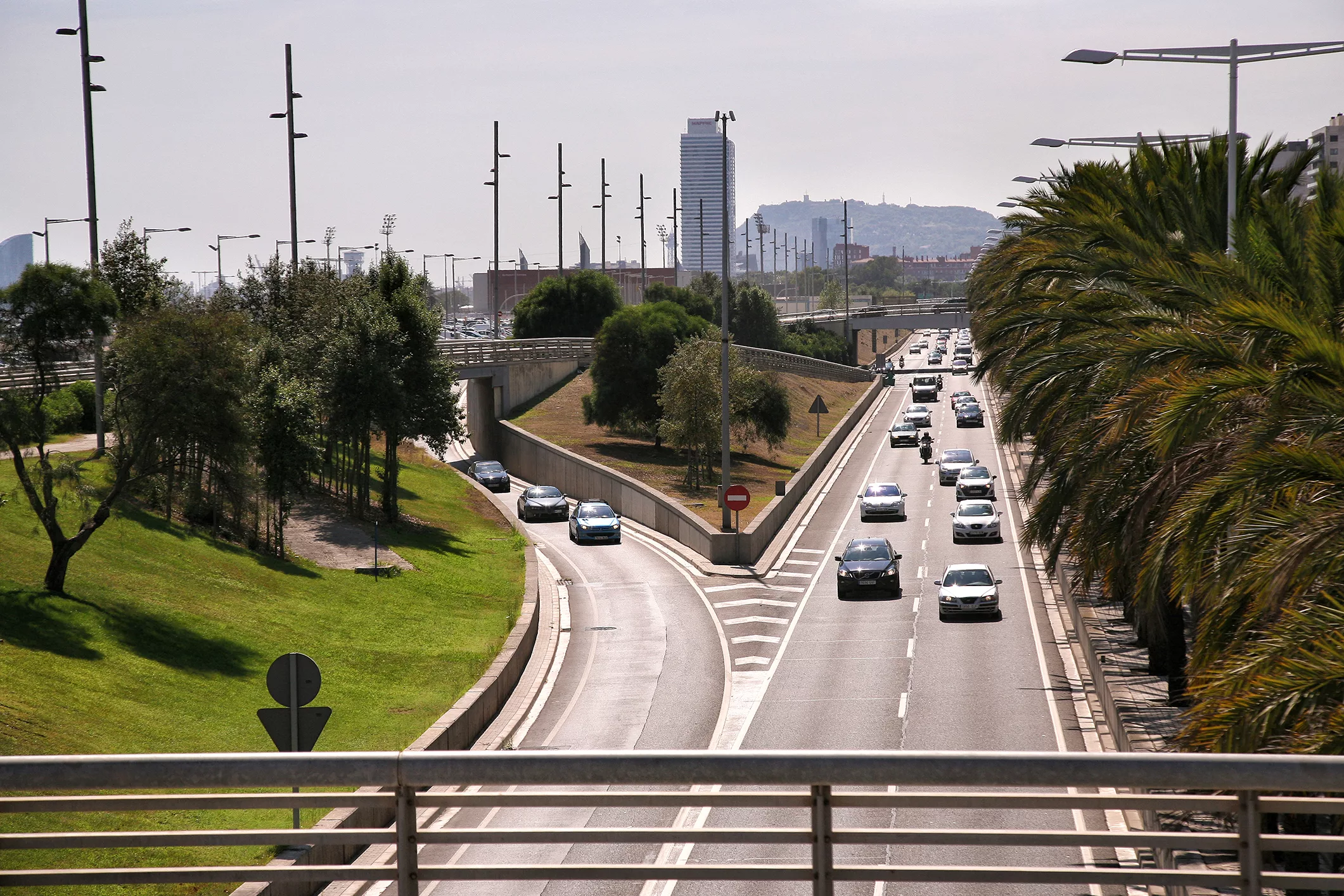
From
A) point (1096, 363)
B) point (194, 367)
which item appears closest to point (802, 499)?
point (194, 367)

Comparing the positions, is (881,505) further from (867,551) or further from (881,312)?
(881,312)

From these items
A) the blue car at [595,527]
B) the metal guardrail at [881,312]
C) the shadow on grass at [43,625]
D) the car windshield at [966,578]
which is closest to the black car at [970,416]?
the blue car at [595,527]

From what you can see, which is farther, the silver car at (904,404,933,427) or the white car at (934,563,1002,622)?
the silver car at (904,404,933,427)

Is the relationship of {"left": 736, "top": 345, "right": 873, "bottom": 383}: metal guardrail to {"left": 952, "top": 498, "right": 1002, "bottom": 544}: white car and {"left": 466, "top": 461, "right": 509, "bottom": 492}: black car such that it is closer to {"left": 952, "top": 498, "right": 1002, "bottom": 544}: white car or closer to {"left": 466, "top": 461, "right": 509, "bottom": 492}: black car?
Answer: {"left": 466, "top": 461, "right": 509, "bottom": 492}: black car

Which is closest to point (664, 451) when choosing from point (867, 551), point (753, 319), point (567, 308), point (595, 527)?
point (595, 527)

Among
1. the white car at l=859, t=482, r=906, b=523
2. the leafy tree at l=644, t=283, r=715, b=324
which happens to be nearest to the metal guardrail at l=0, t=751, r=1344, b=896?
the white car at l=859, t=482, r=906, b=523

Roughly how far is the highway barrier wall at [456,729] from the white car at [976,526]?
46.7 ft

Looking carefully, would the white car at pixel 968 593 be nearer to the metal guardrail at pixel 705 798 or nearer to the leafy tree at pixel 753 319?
the metal guardrail at pixel 705 798

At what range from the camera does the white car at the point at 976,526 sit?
43281mm

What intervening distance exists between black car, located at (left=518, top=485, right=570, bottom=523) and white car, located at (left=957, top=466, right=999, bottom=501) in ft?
51.5

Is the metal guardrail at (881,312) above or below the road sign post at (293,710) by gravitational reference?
above

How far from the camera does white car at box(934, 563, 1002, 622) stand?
31.9 meters

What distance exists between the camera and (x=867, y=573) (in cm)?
3522

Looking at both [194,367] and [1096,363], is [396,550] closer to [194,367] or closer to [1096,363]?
[194,367]
